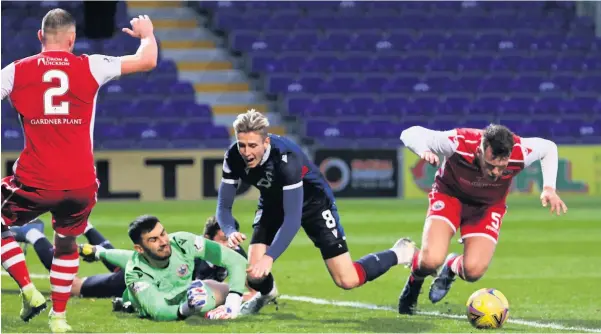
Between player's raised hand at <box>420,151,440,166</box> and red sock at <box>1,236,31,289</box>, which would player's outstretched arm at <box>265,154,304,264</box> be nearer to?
player's raised hand at <box>420,151,440,166</box>

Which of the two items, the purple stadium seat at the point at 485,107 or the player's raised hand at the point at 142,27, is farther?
the purple stadium seat at the point at 485,107

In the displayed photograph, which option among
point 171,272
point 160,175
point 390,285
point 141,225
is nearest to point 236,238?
point 141,225

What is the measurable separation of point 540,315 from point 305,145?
47.6ft

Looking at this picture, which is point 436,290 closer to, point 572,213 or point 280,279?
point 280,279

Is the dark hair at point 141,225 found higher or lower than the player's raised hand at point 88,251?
higher

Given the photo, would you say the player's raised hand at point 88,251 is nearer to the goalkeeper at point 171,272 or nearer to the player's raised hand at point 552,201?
the goalkeeper at point 171,272

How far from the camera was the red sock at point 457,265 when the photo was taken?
859 centimetres

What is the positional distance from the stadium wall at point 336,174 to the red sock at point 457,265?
12.1 m

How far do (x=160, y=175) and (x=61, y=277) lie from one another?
1376cm

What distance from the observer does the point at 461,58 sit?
85.5 ft

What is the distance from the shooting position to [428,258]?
8.40 meters

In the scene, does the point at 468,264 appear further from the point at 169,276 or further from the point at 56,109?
the point at 56,109

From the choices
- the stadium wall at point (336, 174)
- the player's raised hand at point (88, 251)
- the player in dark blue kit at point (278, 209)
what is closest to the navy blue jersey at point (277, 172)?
the player in dark blue kit at point (278, 209)

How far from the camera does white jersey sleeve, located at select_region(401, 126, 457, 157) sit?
8.01 meters
